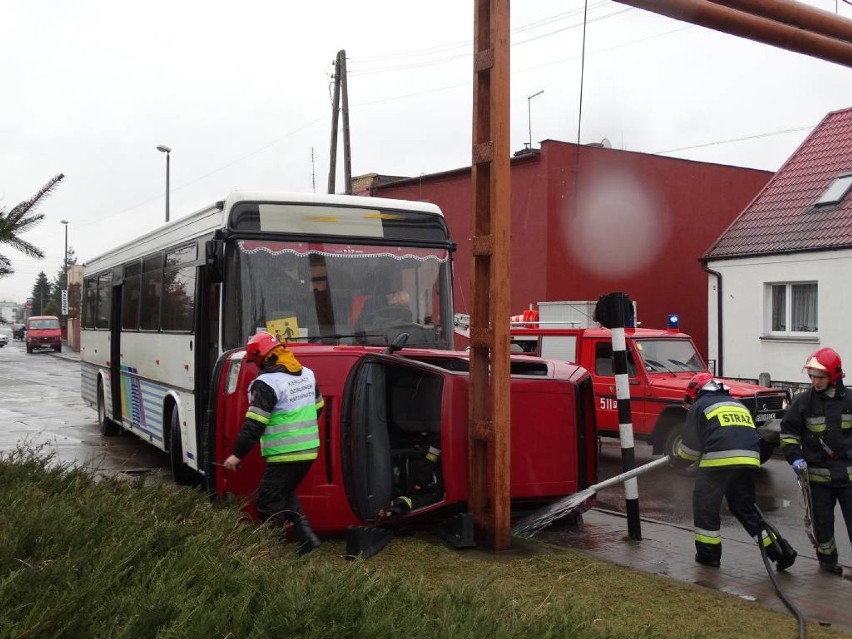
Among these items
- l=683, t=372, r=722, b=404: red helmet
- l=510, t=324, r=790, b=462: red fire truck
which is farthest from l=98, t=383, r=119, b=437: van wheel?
l=683, t=372, r=722, b=404: red helmet

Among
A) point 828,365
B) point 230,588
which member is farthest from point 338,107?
point 230,588

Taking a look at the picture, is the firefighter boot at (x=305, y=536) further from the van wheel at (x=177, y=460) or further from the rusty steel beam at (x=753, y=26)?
the rusty steel beam at (x=753, y=26)

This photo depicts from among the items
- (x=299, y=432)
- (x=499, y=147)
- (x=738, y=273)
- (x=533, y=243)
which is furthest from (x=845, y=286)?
(x=299, y=432)

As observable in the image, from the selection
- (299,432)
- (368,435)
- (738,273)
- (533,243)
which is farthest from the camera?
(533,243)

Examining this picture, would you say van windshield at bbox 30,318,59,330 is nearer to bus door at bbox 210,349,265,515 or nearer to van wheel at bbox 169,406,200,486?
van wheel at bbox 169,406,200,486

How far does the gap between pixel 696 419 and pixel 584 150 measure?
1778 cm

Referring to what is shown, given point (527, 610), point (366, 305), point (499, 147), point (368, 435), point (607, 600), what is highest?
point (499, 147)

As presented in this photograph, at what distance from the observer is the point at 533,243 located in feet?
79.0

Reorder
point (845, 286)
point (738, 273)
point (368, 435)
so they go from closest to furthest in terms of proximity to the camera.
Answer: point (368, 435)
point (845, 286)
point (738, 273)

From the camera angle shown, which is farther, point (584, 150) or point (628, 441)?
point (584, 150)

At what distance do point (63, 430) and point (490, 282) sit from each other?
11384 millimetres

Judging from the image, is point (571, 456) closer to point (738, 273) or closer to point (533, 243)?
point (738, 273)

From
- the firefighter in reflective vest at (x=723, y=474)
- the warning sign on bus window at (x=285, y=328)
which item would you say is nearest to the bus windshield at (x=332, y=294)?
the warning sign on bus window at (x=285, y=328)

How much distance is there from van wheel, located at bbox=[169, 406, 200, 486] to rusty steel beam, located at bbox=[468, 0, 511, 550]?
4202 mm
